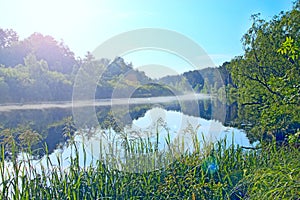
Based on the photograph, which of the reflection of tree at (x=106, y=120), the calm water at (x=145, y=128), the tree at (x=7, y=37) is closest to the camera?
the calm water at (x=145, y=128)

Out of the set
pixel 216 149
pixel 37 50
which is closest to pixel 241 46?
pixel 216 149

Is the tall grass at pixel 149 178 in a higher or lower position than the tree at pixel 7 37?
lower

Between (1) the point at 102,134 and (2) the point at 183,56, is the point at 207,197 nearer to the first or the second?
(1) the point at 102,134

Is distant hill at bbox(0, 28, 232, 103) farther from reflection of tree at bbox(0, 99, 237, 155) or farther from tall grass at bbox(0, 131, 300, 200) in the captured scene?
tall grass at bbox(0, 131, 300, 200)

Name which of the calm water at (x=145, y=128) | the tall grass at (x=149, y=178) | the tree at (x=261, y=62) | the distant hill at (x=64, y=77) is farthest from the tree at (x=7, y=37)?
the tall grass at (x=149, y=178)

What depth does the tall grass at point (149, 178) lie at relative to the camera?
2516mm

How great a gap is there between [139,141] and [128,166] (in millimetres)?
344

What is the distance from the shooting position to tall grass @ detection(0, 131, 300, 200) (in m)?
2.52

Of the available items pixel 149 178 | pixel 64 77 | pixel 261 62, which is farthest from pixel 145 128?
pixel 64 77

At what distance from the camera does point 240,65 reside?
762 centimetres

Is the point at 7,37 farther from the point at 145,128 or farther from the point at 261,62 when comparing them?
the point at 145,128

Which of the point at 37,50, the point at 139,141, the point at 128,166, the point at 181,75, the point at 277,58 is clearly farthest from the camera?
the point at 37,50

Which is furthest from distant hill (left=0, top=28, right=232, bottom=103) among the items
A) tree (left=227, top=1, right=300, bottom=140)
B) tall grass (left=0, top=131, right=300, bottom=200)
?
tall grass (left=0, top=131, right=300, bottom=200)

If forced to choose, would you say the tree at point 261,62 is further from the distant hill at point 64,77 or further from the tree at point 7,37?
the tree at point 7,37
